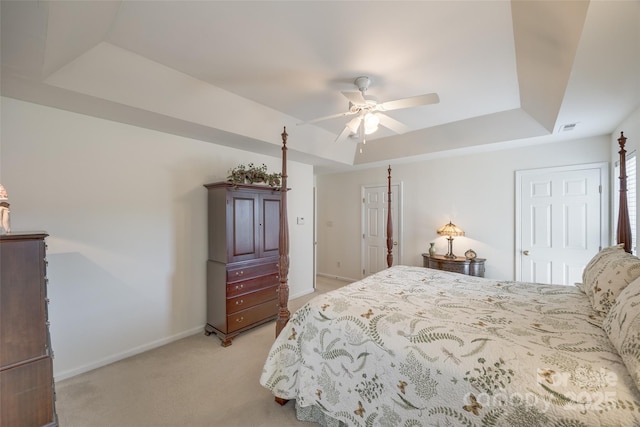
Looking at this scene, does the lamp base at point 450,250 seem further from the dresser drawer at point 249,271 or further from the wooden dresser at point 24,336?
the wooden dresser at point 24,336

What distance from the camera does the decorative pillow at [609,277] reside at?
146 cm

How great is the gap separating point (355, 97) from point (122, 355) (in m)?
3.27

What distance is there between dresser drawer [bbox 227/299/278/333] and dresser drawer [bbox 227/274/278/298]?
0.72ft

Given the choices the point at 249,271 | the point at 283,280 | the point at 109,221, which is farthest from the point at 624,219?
the point at 109,221

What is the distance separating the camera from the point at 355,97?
212 cm

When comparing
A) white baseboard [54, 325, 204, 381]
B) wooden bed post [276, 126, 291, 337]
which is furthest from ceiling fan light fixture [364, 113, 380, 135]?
white baseboard [54, 325, 204, 381]

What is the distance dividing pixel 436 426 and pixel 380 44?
7.75ft

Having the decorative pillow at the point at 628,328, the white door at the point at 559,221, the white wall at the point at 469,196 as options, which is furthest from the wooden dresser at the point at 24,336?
the white door at the point at 559,221

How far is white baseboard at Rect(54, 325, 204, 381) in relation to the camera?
230cm

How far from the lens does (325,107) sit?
303 centimetres

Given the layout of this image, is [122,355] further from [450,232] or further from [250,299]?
[450,232]

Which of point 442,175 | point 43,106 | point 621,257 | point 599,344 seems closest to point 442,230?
point 442,175

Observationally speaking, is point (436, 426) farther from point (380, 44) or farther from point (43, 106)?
point (43, 106)

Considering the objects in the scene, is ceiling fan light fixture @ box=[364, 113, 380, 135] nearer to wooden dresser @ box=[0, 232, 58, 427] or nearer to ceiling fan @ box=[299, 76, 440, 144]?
ceiling fan @ box=[299, 76, 440, 144]
